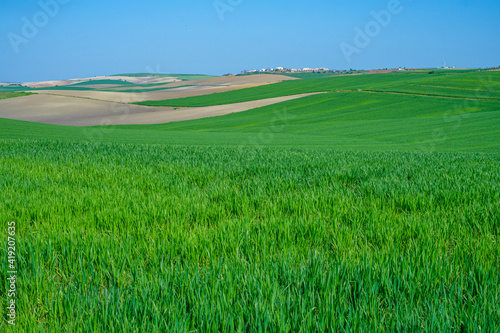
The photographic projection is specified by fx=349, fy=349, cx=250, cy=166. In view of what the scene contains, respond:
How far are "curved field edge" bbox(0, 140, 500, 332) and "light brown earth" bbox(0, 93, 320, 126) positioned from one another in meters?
41.9

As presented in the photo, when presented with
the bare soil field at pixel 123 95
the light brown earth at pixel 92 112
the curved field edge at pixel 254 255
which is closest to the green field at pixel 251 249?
the curved field edge at pixel 254 255

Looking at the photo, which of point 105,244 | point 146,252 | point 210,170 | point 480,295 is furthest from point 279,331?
point 210,170

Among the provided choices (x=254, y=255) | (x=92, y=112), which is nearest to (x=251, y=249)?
(x=254, y=255)

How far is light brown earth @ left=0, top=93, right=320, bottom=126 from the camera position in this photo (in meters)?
46.8

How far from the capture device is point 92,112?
176ft

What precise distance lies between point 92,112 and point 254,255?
186ft

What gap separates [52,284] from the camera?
254 centimetres

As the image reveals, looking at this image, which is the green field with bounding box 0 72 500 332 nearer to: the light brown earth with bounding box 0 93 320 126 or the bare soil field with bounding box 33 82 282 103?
the light brown earth with bounding box 0 93 320 126

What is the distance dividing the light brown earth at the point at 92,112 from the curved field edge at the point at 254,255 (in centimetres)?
4188

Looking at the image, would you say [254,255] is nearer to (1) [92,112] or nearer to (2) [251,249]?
(2) [251,249]

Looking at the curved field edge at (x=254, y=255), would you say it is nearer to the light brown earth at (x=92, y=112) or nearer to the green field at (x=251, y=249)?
the green field at (x=251, y=249)

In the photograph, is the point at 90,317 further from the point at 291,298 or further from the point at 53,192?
the point at 53,192

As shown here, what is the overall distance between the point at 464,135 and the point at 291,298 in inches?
1144

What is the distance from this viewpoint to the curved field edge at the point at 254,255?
2.09m
